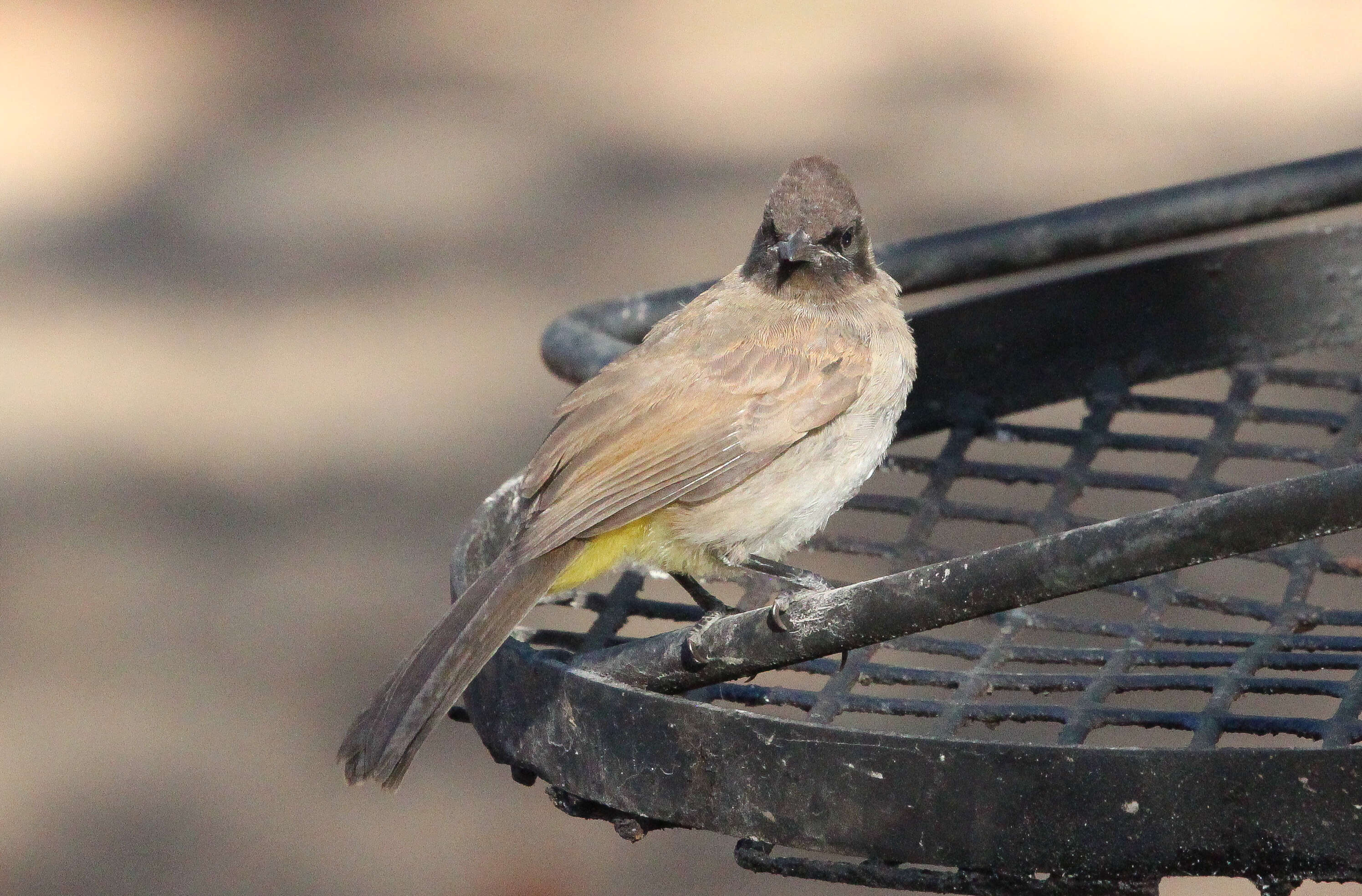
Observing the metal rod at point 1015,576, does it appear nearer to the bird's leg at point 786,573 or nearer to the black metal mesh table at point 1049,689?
the black metal mesh table at point 1049,689

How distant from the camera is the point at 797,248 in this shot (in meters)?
3.30

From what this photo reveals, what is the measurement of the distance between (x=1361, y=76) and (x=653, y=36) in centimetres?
326

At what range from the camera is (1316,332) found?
11.1 feet

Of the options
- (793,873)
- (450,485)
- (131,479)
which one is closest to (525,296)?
(450,485)

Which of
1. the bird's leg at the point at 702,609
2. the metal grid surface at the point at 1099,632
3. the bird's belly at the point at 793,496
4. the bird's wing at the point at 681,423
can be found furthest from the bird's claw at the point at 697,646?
the bird's belly at the point at 793,496

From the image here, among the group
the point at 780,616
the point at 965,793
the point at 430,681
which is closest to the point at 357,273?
the point at 430,681

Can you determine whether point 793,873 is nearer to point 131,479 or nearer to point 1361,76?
point 131,479

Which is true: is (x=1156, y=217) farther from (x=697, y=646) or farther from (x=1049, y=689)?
(x=697, y=646)

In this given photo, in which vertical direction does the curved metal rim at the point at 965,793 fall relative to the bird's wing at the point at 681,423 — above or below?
below

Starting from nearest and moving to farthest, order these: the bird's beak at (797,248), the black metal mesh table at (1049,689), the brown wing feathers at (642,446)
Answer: the black metal mesh table at (1049,689) < the brown wing feathers at (642,446) < the bird's beak at (797,248)

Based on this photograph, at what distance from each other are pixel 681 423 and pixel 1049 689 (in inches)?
36.3

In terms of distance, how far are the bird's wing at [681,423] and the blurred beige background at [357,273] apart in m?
1.85

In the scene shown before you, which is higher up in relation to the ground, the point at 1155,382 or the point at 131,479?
the point at 1155,382

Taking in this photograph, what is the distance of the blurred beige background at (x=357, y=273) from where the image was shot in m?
4.95
